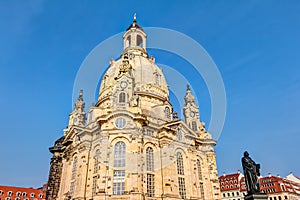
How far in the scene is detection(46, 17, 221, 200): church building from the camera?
109 ft

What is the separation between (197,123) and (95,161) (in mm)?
22551

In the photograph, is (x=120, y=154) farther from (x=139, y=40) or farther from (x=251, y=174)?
(x=139, y=40)

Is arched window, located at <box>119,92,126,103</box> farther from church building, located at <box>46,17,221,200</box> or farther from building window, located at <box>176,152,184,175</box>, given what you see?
building window, located at <box>176,152,184,175</box>

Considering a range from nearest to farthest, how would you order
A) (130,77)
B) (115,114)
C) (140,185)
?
(140,185) < (115,114) < (130,77)

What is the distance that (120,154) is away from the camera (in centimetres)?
3416

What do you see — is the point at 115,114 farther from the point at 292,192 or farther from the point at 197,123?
the point at 292,192

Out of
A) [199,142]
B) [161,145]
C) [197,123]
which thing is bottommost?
[161,145]

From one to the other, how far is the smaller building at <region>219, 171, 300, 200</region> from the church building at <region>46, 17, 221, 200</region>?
28.3 meters

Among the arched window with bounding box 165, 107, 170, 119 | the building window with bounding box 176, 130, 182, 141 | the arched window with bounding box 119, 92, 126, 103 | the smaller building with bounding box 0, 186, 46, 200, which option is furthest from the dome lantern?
the smaller building with bounding box 0, 186, 46, 200

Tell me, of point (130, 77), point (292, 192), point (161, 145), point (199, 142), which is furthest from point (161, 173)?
point (292, 192)

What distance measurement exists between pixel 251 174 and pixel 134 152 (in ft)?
60.3

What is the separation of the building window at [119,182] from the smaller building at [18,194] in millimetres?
40937

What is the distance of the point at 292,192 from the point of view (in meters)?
66.6

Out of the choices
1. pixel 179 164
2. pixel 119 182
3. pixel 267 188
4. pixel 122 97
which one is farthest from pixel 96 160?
pixel 267 188
